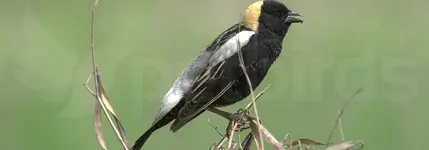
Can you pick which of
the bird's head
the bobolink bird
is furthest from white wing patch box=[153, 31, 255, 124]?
the bird's head

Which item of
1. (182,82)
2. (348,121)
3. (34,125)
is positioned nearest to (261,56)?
(182,82)

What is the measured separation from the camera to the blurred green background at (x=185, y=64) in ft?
12.2

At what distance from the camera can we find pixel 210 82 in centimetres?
169

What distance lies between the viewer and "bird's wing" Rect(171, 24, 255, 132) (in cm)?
165

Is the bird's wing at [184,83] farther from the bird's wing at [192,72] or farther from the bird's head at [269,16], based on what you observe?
the bird's head at [269,16]

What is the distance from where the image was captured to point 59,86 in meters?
4.44

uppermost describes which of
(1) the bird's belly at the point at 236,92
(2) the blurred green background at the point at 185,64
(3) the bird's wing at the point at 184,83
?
(3) the bird's wing at the point at 184,83

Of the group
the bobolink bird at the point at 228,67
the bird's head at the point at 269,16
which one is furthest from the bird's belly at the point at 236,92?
the bird's head at the point at 269,16

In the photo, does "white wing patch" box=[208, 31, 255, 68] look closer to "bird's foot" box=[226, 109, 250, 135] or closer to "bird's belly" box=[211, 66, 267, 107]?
"bird's belly" box=[211, 66, 267, 107]

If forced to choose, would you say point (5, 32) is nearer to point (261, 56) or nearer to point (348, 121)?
point (348, 121)

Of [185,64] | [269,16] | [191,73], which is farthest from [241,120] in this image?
[185,64]

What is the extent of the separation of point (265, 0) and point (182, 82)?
31cm

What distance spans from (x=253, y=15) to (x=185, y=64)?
2437 millimetres

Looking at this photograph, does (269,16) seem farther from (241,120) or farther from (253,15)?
(241,120)
